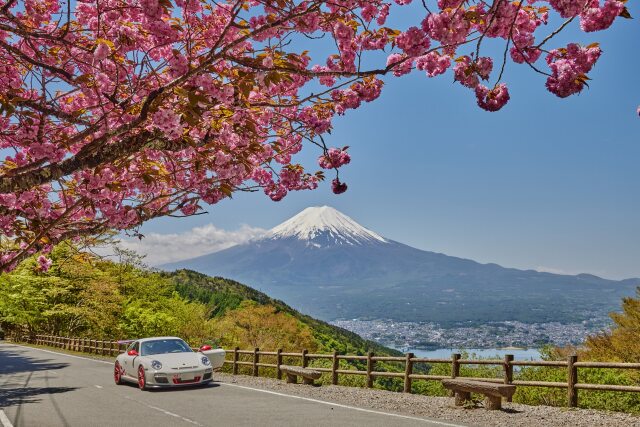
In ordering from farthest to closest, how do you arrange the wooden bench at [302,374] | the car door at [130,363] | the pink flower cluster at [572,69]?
1. the wooden bench at [302,374]
2. the car door at [130,363]
3. the pink flower cluster at [572,69]

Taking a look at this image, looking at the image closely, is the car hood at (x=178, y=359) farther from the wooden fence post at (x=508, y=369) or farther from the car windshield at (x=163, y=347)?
the wooden fence post at (x=508, y=369)

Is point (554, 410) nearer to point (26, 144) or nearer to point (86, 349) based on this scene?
point (26, 144)

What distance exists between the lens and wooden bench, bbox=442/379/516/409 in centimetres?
1098

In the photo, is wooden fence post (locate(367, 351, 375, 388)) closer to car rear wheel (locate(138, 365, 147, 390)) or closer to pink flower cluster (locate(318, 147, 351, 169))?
car rear wheel (locate(138, 365, 147, 390))

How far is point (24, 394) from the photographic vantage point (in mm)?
15430

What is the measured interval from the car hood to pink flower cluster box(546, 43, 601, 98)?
39.1 ft

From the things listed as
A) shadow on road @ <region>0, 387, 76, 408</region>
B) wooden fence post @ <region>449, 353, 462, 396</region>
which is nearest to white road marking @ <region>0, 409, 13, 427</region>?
shadow on road @ <region>0, 387, 76, 408</region>

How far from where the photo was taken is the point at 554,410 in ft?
36.3

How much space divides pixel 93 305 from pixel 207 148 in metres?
40.7

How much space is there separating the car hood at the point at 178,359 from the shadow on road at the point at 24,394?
8.70 ft

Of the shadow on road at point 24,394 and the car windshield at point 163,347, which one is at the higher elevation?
the car windshield at point 163,347

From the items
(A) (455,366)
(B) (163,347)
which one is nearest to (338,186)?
(A) (455,366)

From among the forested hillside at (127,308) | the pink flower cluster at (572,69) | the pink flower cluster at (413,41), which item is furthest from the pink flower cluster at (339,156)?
Result: the forested hillside at (127,308)

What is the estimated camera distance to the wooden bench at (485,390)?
10984 millimetres
